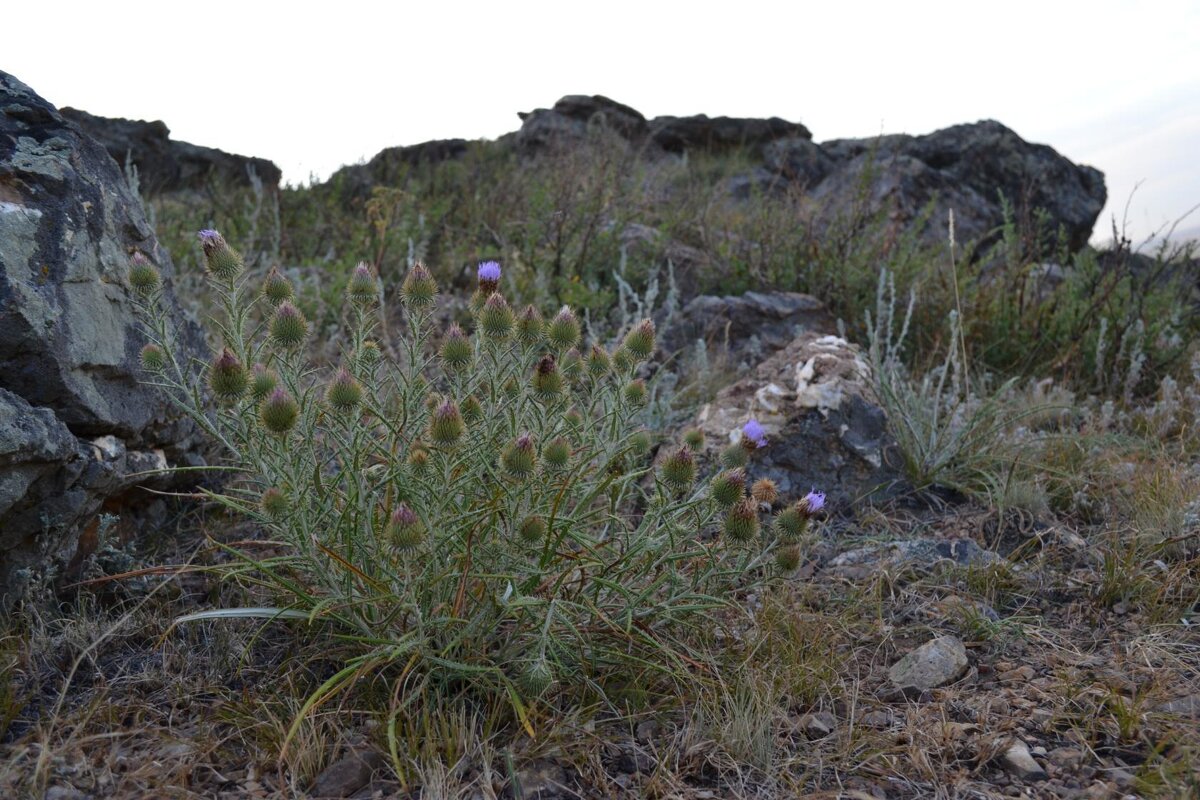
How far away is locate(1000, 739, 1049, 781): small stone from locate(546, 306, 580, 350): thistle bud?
5.01 feet

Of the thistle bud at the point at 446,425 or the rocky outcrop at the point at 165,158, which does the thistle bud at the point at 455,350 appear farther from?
the rocky outcrop at the point at 165,158

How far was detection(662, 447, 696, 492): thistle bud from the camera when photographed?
2.23m

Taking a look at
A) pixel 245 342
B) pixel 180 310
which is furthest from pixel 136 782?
pixel 180 310

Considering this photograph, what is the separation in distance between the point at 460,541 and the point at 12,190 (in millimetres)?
1607

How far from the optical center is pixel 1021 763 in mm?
1977

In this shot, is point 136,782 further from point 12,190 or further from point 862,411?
point 862,411

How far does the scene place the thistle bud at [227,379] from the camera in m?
2.00

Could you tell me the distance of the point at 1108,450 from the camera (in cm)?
385

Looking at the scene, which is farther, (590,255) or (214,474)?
(590,255)

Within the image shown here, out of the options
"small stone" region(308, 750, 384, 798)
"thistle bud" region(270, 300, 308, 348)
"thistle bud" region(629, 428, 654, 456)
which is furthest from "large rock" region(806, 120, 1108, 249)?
"small stone" region(308, 750, 384, 798)

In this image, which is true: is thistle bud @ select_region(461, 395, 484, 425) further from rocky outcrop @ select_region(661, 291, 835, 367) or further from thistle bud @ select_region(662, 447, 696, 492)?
rocky outcrop @ select_region(661, 291, 835, 367)

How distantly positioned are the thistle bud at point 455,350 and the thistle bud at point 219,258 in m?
0.60

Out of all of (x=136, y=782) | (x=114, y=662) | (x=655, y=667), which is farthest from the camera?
(x=114, y=662)

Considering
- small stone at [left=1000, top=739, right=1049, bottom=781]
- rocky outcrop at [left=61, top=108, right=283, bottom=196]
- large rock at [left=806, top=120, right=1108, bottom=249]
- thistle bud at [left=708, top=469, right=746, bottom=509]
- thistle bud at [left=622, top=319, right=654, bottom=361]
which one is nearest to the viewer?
small stone at [left=1000, top=739, right=1049, bottom=781]
